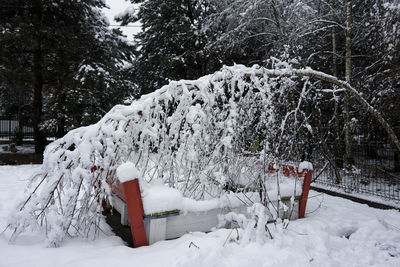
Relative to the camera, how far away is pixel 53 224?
2.58m

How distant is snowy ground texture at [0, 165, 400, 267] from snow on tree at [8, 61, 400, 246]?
218mm

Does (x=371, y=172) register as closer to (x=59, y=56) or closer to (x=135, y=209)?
(x=135, y=209)

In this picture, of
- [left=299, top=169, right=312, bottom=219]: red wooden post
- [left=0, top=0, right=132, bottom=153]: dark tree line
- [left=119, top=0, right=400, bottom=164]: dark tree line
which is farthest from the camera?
[left=0, top=0, right=132, bottom=153]: dark tree line

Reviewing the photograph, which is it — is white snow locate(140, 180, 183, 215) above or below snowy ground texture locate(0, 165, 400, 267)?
above

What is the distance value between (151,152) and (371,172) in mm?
4262

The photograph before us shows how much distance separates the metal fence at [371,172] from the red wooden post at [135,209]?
377 centimetres

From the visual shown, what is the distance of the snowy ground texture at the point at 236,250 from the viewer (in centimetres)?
233

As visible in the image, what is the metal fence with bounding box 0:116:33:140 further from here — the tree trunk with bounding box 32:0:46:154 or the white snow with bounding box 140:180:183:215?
the white snow with bounding box 140:180:183:215

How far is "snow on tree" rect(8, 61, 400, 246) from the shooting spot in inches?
105

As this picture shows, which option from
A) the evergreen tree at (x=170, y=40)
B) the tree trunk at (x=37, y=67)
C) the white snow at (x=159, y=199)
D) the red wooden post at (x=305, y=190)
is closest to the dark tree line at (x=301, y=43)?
the evergreen tree at (x=170, y=40)

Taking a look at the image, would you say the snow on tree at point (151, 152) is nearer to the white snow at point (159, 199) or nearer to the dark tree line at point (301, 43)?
the white snow at point (159, 199)

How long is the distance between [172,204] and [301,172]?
2.08 m

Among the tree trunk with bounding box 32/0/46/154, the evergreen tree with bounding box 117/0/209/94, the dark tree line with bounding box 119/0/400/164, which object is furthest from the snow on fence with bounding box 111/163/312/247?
the tree trunk with bounding box 32/0/46/154

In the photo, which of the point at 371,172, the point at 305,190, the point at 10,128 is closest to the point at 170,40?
the point at 371,172
